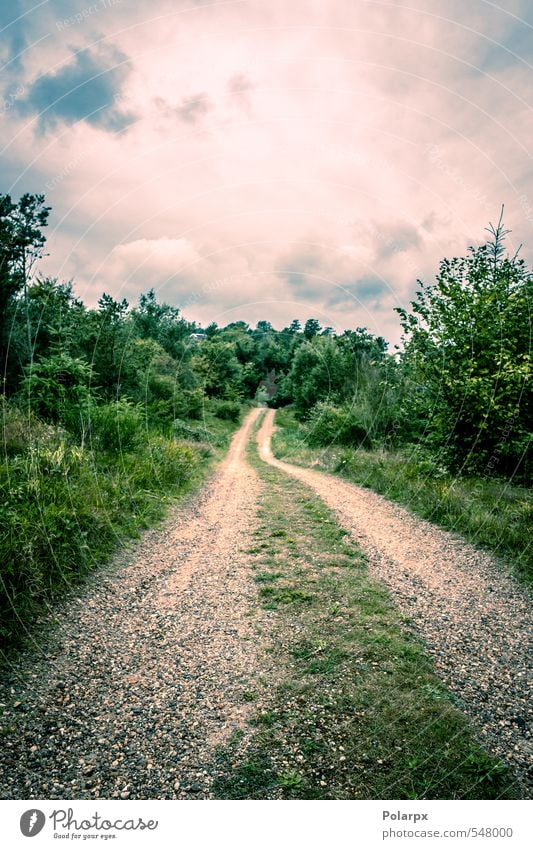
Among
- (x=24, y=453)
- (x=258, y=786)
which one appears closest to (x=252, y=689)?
(x=258, y=786)

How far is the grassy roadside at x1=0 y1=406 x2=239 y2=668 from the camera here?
5285 mm

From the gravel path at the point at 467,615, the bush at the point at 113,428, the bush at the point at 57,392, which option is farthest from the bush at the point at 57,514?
the gravel path at the point at 467,615

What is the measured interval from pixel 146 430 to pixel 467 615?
12182 mm

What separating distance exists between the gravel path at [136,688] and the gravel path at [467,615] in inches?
85.4

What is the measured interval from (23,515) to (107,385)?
40.0ft

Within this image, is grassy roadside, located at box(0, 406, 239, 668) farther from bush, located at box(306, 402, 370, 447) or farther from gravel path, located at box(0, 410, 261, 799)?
bush, located at box(306, 402, 370, 447)

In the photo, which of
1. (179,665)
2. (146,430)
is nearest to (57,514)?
(179,665)

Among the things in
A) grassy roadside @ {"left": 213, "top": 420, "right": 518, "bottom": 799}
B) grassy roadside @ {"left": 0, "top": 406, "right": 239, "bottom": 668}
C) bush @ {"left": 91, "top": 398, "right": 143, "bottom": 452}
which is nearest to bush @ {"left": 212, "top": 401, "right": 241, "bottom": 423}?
bush @ {"left": 91, "top": 398, "right": 143, "bottom": 452}

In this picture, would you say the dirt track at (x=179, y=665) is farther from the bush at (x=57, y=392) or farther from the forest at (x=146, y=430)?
the bush at (x=57, y=392)

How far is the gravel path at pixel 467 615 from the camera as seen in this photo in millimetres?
3803

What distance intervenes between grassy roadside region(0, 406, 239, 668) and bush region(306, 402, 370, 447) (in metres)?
13.1

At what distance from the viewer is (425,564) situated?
796 cm

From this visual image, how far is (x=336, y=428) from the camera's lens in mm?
24859
